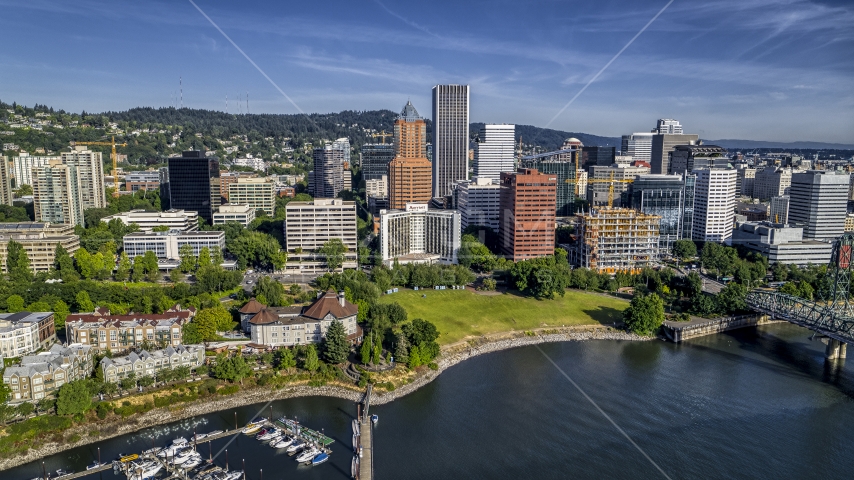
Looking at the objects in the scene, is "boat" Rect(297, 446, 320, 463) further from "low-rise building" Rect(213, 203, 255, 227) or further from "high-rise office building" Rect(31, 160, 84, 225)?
"high-rise office building" Rect(31, 160, 84, 225)

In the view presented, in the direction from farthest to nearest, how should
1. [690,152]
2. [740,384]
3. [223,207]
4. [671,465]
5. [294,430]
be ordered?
1. [690,152]
2. [223,207]
3. [740,384]
4. [294,430]
5. [671,465]

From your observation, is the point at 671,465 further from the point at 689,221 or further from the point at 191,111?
the point at 191,111

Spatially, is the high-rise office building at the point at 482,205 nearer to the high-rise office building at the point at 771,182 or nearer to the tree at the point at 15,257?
the tree at the point at 15,257

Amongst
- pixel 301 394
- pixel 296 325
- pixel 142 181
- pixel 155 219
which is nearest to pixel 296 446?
pixel 301 394

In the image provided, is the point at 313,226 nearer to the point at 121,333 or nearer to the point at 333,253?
Answer: the point at 333,253

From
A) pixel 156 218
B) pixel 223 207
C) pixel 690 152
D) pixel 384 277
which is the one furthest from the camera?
pixel 690 152

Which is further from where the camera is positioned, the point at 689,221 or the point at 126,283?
the point at 689,221

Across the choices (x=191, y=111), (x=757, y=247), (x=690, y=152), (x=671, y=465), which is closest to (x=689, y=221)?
(x=757, y=247)

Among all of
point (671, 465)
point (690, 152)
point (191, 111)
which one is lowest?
point (671, 465)

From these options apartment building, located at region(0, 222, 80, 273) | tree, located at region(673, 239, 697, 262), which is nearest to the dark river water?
tree, located at region(673, 239, 697, 262)
